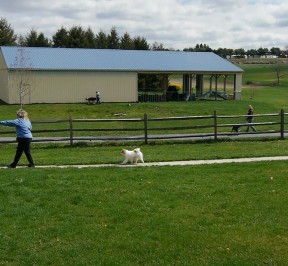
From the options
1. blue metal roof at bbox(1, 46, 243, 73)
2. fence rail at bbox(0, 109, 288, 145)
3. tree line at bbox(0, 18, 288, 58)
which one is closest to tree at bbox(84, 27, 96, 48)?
tree line at bbox(0, 18, 288, 58)

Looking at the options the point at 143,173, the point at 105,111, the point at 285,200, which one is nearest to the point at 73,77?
the point at 105,111

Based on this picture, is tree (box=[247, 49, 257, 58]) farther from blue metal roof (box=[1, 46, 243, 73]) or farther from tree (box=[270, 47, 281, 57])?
blue metal roof (box=[1, 46, 243, 73])

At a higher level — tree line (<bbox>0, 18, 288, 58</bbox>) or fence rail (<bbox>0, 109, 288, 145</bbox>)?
tree line (<bbox>0, 18, 288, 58</bbox>)

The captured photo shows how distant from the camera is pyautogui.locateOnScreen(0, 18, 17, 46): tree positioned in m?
76.2

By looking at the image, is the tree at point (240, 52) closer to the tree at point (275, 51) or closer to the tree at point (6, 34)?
the tree at point (275, 51)

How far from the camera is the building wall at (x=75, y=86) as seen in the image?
43312 millimetres

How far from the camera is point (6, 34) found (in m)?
76.8

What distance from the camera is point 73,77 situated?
44.7 m

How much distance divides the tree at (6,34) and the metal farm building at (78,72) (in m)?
30.2

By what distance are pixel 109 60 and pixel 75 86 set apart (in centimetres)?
535

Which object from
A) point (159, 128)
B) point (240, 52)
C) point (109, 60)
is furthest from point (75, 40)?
point (240, 52)

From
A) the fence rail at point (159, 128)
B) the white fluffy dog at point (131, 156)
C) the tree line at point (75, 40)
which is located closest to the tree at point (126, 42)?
the tree line at point (75, 40)

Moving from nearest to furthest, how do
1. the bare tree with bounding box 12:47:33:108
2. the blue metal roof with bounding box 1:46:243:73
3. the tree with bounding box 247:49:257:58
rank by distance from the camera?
1. the bare tree with bounding box 12:47:33:108
2. the blue metal roof with bounding box 1:46:243:73
3. the tree with bounding box 247:49:257:58

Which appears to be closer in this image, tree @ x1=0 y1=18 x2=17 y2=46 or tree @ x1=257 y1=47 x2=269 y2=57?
tree @ x1=0 y1=18 x2=17 y2=46
